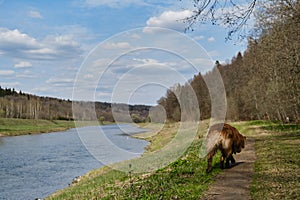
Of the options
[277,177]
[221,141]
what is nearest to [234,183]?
[277,177]

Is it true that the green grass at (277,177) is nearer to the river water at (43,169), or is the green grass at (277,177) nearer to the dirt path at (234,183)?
the dirt path at (234,183)

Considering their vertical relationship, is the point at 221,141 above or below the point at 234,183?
above

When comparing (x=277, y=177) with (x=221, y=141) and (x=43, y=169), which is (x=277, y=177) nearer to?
(x=221, y=141)

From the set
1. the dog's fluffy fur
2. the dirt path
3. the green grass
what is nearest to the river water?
the dog's fluffy fur

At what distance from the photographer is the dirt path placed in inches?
344

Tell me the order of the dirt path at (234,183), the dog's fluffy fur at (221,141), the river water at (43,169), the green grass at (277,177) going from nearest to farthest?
the green grass at (277,177) < the dirt path at (234,183) < the dog's fluffy fur at (221,141) < the river water at (43,169)

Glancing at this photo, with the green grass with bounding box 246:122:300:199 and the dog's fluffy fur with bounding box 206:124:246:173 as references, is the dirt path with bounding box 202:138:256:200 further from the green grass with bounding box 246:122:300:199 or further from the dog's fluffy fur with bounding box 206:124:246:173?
the dog's fluffy fur with bounding box 206:124:246:173

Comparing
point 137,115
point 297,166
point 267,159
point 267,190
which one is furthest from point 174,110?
point 267,190

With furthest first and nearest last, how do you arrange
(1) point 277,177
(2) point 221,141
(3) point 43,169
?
(3) point 43,169 < (2) point 221,141 < (1) point 277,177

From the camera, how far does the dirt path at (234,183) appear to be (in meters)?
8.73

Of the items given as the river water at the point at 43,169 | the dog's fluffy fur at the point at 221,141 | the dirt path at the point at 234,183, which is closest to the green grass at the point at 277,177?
the dirt path at the point at 234,183

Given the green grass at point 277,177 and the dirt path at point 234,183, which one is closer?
the green grass at point 277,177

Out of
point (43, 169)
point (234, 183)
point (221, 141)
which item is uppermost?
point (221, 141)

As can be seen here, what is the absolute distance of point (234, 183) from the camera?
10.1 metres
